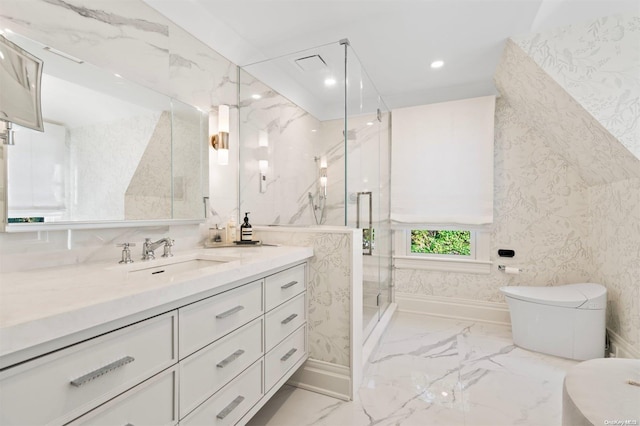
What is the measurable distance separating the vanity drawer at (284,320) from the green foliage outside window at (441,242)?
1971 mm

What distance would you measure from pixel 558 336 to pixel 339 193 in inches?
80.2

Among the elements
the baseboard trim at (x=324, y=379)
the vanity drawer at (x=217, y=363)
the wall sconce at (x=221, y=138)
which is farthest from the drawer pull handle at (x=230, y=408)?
the wall sconce at (x=221, y=138)

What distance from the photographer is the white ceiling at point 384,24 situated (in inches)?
68.5

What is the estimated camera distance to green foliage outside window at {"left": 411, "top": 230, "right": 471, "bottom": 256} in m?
3.15

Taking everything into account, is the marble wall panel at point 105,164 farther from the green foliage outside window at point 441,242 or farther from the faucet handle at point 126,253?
Result: the green foliage outside window at point 441,242

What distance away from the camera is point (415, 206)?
3111 millimetres

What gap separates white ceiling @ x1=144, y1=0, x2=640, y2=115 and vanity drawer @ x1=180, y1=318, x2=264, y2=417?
1751mm

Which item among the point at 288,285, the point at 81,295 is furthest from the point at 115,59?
the point at 288,285

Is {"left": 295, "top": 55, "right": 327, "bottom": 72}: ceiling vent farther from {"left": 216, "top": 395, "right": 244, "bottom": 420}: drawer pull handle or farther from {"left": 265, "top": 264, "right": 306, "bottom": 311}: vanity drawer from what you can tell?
{"left": 216, "top": 395, "right": 244, "bottom": 420}: drawer pull handle

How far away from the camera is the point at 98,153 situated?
4.26ft

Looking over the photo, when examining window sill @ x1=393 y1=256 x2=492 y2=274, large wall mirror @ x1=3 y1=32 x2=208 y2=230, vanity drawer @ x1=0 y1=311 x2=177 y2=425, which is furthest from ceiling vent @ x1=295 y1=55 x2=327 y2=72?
window sill @ x1=393 y1=256 x2=492 y2=274

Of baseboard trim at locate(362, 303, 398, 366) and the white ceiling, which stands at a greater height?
the white ceiling

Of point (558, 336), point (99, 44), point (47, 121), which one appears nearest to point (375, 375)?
point (558, 336)

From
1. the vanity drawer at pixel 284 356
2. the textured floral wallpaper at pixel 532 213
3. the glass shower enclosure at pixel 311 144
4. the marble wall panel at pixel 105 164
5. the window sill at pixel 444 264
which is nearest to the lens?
the marble wall panel at pixel 105 164
